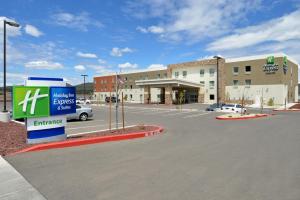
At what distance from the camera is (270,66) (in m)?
49.1

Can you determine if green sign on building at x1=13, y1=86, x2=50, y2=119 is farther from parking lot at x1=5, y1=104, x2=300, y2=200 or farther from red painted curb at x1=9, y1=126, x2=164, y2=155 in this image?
parking lot at x1=5, y1=104, x2=300, y2=200

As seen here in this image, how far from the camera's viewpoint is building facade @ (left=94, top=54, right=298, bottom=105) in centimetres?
4881

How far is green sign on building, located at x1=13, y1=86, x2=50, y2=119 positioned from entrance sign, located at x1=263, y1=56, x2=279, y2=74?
1883 inches

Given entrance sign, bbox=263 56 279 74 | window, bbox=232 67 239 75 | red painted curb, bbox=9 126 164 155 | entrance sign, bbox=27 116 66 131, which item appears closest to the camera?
red painted curb, bbox=9 126 164 155

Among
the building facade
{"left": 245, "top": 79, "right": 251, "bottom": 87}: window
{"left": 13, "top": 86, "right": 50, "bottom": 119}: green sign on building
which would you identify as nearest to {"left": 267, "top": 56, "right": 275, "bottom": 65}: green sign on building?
the building facade

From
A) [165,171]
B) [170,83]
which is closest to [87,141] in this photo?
[165,171]

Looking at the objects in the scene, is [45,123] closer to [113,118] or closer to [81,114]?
[81,114]

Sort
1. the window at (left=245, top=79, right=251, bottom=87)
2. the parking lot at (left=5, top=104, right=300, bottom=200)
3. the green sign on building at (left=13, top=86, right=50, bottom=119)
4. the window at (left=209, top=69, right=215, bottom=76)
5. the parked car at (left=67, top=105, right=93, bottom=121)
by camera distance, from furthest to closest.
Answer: the window at (left=209, top=69, right=215, bottom=76) → the window at (left=245, top=79, right=251, bottom=87) → the parked car at (left=67, top=105, right=93, bottom=121) → the green sign on building at (left=13, top=86, right=50, bottom=119) → the parking lot at (left=5, top=104, right=300, bottom=200)

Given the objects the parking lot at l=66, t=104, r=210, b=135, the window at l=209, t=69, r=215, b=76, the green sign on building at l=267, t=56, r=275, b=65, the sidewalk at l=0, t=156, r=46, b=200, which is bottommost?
the sidewalk at l=0, t=156, r=46, b=200

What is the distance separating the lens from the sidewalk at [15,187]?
507 cm

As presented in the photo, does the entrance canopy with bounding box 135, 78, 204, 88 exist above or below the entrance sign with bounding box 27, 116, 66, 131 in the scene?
above

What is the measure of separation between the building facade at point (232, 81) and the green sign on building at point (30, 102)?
37.8 meters

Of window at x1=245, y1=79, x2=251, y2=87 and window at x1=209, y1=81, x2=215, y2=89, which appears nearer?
window at x1=245, y1=79, x2=251, y2=87

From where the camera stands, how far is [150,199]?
16.3 feet
